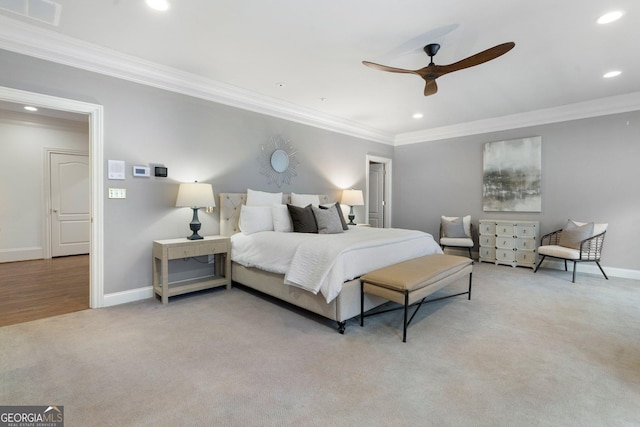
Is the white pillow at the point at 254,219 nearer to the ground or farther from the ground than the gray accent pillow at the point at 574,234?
farther from the ground

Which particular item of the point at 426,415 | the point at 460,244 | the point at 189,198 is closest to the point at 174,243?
the point at 189,198

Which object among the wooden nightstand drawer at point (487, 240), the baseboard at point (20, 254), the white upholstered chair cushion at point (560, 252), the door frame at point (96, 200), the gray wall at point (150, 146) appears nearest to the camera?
the gray wall at point (150, 146)

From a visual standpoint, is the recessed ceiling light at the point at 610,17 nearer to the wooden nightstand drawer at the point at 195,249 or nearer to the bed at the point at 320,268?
the bed at the point at 320,268

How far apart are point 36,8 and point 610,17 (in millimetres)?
4627

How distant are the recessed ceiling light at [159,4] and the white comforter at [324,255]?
228 centimetres

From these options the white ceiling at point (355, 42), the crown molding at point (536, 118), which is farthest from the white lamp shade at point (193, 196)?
the crown molding at point (536, 118)

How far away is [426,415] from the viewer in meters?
1.63

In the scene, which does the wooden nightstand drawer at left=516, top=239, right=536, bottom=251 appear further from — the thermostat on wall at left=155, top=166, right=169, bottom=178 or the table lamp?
the thermostat on wall at left=155, top=166, right=169, bottom=178

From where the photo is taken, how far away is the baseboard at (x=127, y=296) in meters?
3.26

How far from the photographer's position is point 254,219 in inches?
155

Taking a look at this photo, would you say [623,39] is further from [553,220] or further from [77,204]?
[77,204]

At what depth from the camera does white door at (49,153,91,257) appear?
580 cm

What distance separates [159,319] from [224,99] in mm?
2858

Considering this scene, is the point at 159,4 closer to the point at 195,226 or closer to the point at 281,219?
the point at 195,226
